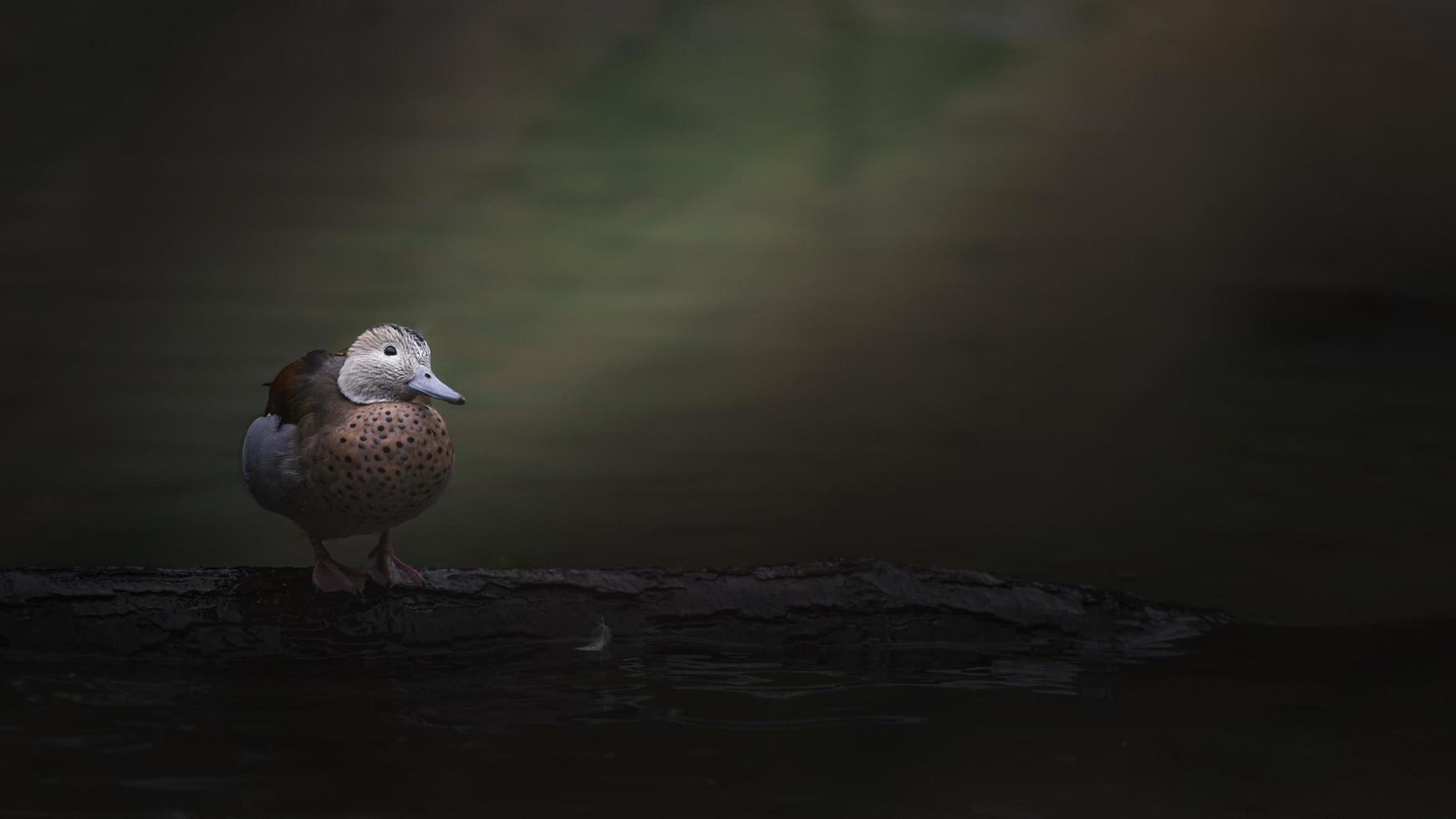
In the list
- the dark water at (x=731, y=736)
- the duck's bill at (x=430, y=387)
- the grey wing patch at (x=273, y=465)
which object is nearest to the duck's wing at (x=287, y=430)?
the grey wing patch at (x=273, y=465)

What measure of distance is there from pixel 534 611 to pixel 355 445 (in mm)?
398

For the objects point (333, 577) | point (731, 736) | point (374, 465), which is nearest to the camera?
point (731, 736)

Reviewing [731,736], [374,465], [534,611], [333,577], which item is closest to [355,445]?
[374,465]

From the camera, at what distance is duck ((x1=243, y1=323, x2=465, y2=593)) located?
2092 mm

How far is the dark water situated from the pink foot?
0.12 metres

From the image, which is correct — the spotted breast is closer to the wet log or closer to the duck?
the duck

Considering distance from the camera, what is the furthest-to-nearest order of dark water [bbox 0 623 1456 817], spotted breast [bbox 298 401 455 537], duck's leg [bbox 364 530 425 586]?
duck's leg [bbox 364 530 425 586], spotted breast [bbox 298 401 455 537], dark water [bbox 0 623 1456 817]

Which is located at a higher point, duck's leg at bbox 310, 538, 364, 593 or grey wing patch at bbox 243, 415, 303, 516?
grey wing patch at bbox 243, 415, 303, 516

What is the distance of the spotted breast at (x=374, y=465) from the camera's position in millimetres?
2086

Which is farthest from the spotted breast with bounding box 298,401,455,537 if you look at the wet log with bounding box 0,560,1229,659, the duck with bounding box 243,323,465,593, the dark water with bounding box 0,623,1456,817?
the dark water with bounding box 0,623,1456,817

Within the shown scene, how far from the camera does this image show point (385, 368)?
214 centimetres

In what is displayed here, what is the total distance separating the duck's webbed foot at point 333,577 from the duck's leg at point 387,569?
34mm

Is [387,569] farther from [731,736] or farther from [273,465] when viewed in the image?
[731,736]

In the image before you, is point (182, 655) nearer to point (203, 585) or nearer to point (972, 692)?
point (203, 585)
